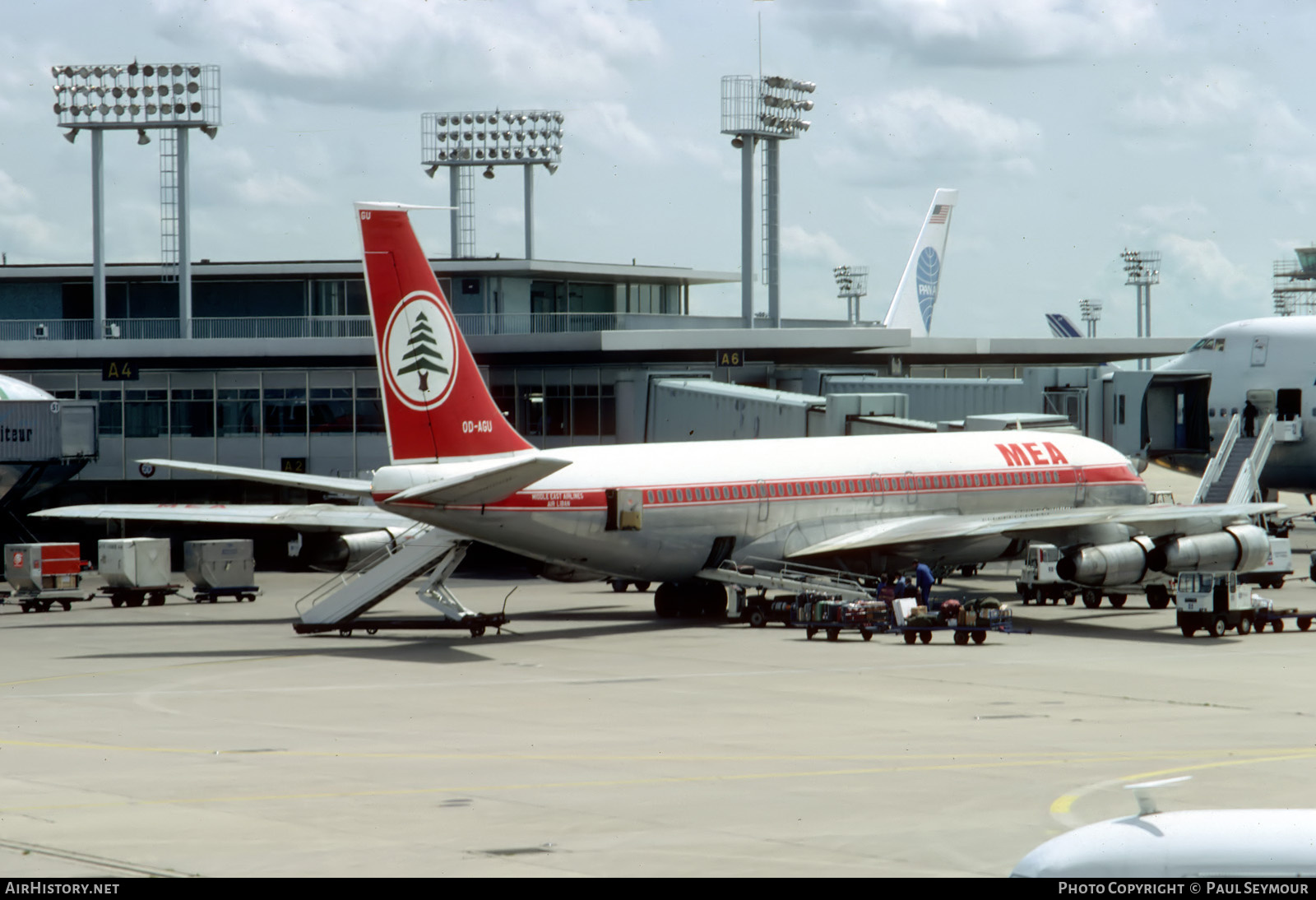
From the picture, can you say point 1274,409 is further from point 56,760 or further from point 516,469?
point 56,760

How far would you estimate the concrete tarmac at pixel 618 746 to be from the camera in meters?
17.2

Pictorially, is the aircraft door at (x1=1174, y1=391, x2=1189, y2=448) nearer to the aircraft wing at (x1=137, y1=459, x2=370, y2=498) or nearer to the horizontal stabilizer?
the aircraft wing at (x1=137, y1=459, x2=370, y2=498)

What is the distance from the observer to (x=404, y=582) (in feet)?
132

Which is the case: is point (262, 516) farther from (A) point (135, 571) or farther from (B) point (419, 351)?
(B) point (419, 351)

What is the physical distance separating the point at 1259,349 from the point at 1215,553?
21782mm

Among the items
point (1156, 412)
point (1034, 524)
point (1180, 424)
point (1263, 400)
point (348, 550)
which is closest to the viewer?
point (1034, 524)

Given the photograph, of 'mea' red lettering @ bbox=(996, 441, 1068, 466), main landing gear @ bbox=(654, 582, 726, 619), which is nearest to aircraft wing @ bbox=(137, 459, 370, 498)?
main landing gear @ bbox=(654, 582, 726, 619)

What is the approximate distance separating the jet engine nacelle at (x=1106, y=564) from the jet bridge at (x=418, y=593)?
1410 cm

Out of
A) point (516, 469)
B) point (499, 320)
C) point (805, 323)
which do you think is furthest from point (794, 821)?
point (805, 323)

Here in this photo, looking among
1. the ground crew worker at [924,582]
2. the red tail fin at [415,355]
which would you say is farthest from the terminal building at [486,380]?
the red tail fin at [415,355]

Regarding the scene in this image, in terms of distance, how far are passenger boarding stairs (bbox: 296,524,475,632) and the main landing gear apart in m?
7.04

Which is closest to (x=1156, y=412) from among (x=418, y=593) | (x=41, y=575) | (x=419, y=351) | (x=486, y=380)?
(x=486, y=380)

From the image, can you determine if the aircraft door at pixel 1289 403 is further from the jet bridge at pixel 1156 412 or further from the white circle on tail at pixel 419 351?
the white circle on tail at pixel 419 351

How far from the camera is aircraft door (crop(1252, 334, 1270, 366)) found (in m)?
62.3
